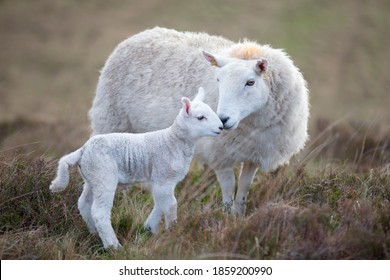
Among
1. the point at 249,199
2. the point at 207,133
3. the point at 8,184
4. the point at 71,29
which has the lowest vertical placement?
the point at 71,29

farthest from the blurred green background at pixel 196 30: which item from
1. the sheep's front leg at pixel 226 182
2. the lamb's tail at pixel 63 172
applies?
the lamb's tail at pixel 63 172

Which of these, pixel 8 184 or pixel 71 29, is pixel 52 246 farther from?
pixel 71 29

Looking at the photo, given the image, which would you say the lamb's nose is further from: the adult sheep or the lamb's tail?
the lamb's tail

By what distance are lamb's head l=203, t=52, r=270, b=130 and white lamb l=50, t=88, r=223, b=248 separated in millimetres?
511

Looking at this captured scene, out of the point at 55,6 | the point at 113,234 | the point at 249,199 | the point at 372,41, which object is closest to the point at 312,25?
the point at 372,41

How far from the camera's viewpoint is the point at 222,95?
643 cm

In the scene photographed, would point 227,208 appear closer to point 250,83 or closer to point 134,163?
point 134,163

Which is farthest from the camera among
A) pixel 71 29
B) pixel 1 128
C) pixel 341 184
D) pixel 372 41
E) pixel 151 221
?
pixel 71 29

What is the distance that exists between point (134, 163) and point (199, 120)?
662mm

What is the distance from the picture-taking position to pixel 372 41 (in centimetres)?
2591

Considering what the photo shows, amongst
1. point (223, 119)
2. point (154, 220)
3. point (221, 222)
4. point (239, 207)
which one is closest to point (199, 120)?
point (223, 119)

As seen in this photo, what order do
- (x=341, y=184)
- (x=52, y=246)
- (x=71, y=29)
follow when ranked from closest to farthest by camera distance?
(x=52, y=246) < (x=341, y=184) < (x=71, y=29)

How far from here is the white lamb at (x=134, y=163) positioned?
5523 mm

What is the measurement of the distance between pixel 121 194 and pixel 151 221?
1040mm
